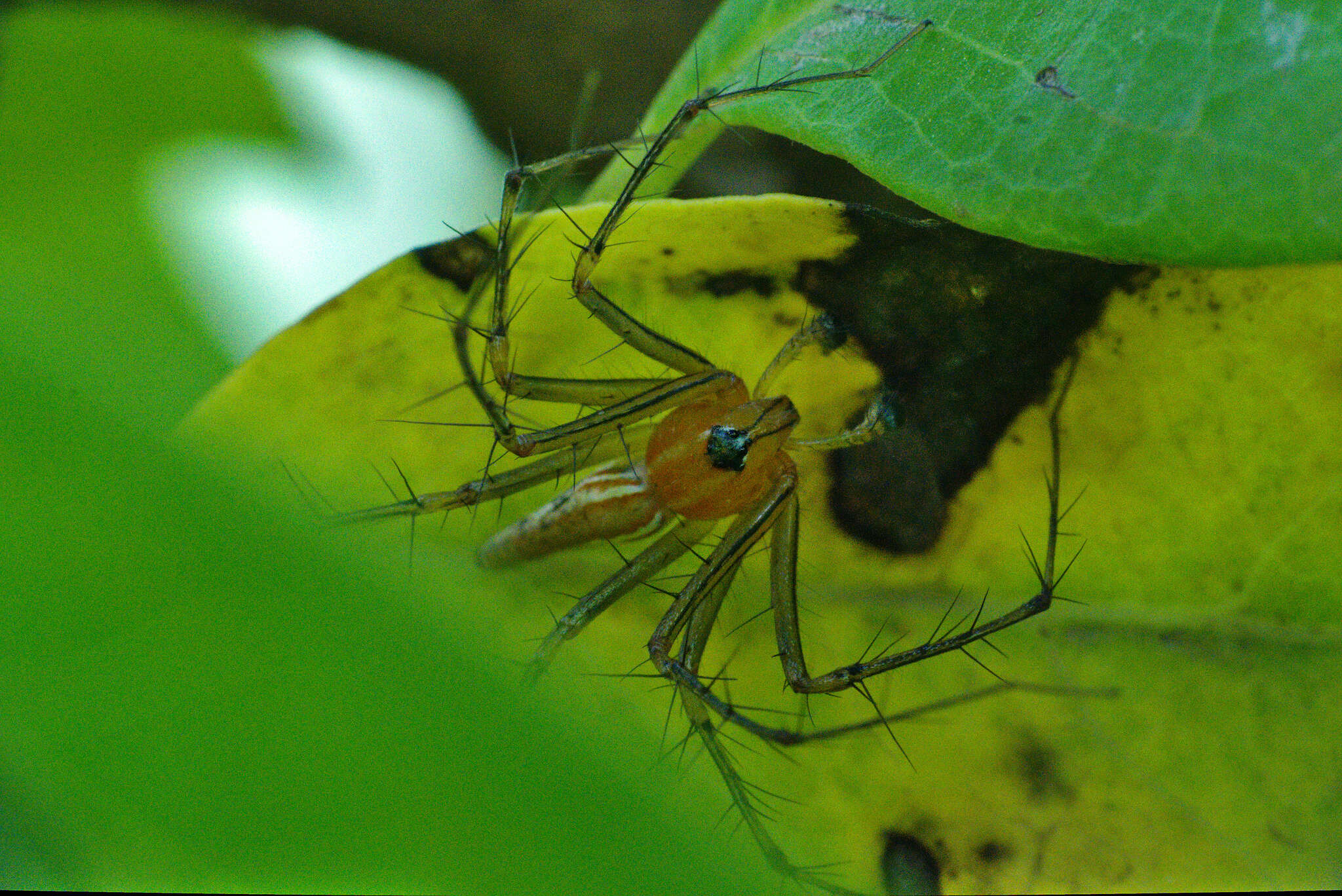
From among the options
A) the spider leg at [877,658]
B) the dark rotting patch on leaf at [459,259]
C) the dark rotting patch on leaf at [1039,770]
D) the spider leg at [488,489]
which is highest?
the dark rotting patch on leaf at [459,259]

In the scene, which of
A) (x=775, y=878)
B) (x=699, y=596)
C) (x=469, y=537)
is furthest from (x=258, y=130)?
(x=775, y=878)

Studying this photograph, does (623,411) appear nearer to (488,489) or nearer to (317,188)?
(488,489)

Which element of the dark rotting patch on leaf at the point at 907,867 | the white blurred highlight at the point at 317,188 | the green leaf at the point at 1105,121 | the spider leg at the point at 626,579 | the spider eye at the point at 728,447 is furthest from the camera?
the white blurred highlight at the point at 317,188

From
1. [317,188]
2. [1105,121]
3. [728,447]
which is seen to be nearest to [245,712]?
[1105,121]

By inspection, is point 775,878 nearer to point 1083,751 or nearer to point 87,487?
point 1083,751

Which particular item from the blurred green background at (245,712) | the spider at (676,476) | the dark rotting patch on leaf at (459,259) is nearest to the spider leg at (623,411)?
the spider at (676,476)

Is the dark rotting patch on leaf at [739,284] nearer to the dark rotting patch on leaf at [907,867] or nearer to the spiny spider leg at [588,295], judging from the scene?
the spiny spider leg at [588,295]
